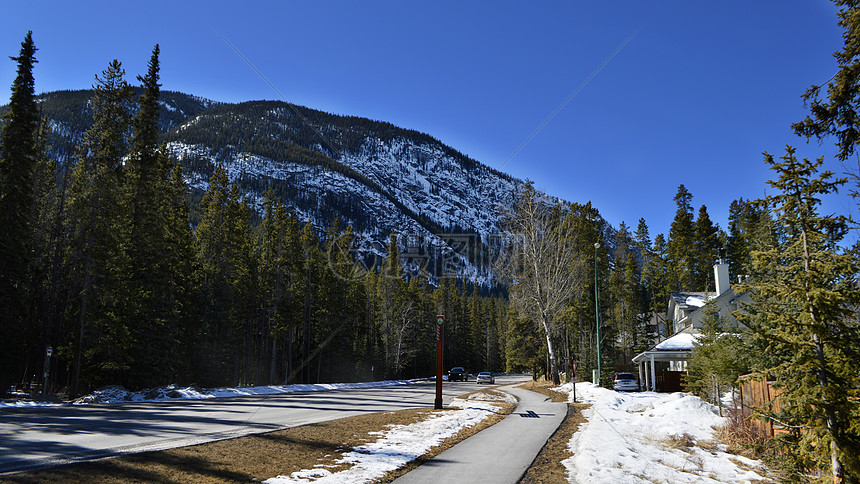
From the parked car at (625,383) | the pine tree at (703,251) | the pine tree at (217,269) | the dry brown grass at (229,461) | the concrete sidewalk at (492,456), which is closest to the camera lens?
the dry brown grass at (229,461)

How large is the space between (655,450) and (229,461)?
953cm

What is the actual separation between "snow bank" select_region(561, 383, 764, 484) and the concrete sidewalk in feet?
3.20

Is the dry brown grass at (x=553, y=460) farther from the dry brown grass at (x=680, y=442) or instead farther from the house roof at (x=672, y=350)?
the house roof at (x=672, y=350)

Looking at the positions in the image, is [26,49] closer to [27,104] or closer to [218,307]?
[27,104]

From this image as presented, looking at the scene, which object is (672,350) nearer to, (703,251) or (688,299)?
(688,299)

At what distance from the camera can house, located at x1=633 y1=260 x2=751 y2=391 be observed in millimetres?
33250

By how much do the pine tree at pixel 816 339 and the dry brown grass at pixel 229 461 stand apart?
6.58 meters

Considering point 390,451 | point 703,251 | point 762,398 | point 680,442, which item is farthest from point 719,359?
point 703,251

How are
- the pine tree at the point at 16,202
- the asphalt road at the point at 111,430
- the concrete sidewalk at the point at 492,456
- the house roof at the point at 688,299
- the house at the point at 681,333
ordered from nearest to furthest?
the concrete sidewalk at the point at 492,456 < the asphalt road at the point at 111,430 < the pine tree at the point at 16,202 < the house at the point at 681,333 < the house roof at the point at 688,299

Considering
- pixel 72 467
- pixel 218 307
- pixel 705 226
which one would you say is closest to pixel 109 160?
pixel 218 307

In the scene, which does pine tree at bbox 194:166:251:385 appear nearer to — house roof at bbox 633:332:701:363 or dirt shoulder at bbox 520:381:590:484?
dirt shoulder at bbox 520:381:590:484

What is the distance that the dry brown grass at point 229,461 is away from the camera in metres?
7.16

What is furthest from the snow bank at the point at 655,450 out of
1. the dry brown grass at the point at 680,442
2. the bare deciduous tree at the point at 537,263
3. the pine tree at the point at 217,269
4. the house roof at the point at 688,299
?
the pine tree at the point at 217,269

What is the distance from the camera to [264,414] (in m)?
17.4
